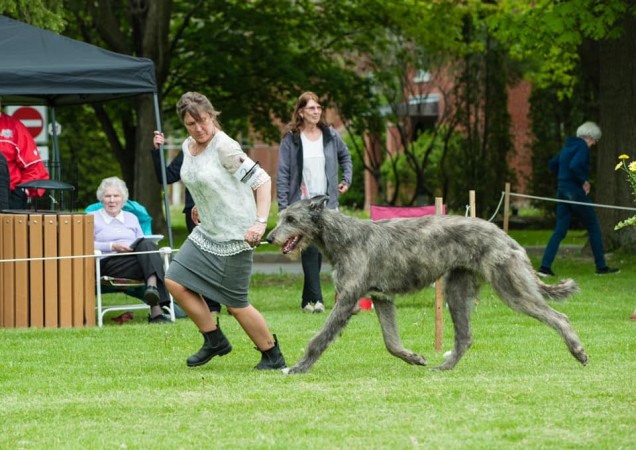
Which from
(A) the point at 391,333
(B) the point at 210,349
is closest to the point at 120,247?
(B) the point at 210,349

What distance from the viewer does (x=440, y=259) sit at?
919 centimetres

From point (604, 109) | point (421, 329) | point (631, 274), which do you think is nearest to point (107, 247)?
point (421, 329)

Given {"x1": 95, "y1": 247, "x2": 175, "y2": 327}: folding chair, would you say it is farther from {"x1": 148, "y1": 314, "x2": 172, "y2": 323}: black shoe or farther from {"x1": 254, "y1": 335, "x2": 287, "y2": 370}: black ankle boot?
{"x1": 254, "y1": 335, "x2": 287, "y2": 370}: black ankle boot

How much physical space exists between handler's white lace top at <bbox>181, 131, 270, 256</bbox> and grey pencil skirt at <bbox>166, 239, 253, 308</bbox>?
0.06 metres

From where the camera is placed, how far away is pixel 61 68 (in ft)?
43.1

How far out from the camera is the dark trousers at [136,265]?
1299 cm

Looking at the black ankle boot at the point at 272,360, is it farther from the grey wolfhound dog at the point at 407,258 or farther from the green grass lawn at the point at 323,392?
the grey wolfhound dog at the point at 407,258

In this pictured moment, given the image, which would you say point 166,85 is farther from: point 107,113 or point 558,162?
point 558,162

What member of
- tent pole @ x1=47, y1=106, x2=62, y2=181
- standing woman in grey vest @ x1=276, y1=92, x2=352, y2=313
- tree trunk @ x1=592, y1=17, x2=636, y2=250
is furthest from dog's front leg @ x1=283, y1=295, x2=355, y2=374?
tree trunk @ x1=592, y1=17, x2=636, y2=250

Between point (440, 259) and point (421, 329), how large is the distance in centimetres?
288

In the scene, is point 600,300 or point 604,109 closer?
point 600,300

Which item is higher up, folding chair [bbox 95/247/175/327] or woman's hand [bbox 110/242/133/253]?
woman's hand [bbox 110/242/133/253]

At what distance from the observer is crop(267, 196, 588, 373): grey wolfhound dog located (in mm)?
9078

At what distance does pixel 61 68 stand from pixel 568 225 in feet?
25.9
